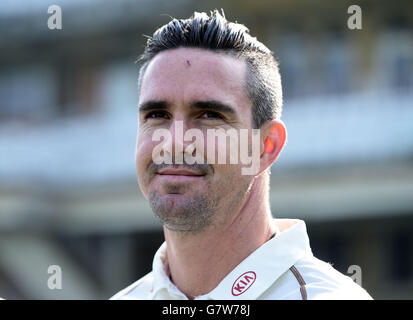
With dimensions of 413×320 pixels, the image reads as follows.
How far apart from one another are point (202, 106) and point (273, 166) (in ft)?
33.5

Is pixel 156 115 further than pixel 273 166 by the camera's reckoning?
No

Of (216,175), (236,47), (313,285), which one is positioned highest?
(236,47)

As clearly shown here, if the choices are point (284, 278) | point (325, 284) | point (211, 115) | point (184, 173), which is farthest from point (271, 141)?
point (325, 284)

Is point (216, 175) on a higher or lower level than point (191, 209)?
higher

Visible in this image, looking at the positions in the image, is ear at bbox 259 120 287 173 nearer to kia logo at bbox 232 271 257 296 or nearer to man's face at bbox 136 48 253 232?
man's face at bbox 136 48 253 232

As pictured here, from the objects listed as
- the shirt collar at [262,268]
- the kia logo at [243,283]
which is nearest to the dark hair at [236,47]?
the shirt collar at [262,268]

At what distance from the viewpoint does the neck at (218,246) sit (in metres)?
3.07

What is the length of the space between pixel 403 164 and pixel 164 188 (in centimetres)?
1011

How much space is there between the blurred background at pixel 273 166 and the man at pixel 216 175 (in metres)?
9.64

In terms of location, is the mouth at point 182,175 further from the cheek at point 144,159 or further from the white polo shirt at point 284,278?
the white polo shirt at point 284,278

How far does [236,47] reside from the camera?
124 inches

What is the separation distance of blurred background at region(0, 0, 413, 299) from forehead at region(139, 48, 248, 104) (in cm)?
977

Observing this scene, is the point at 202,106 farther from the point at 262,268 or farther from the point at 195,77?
the point at 262,268
